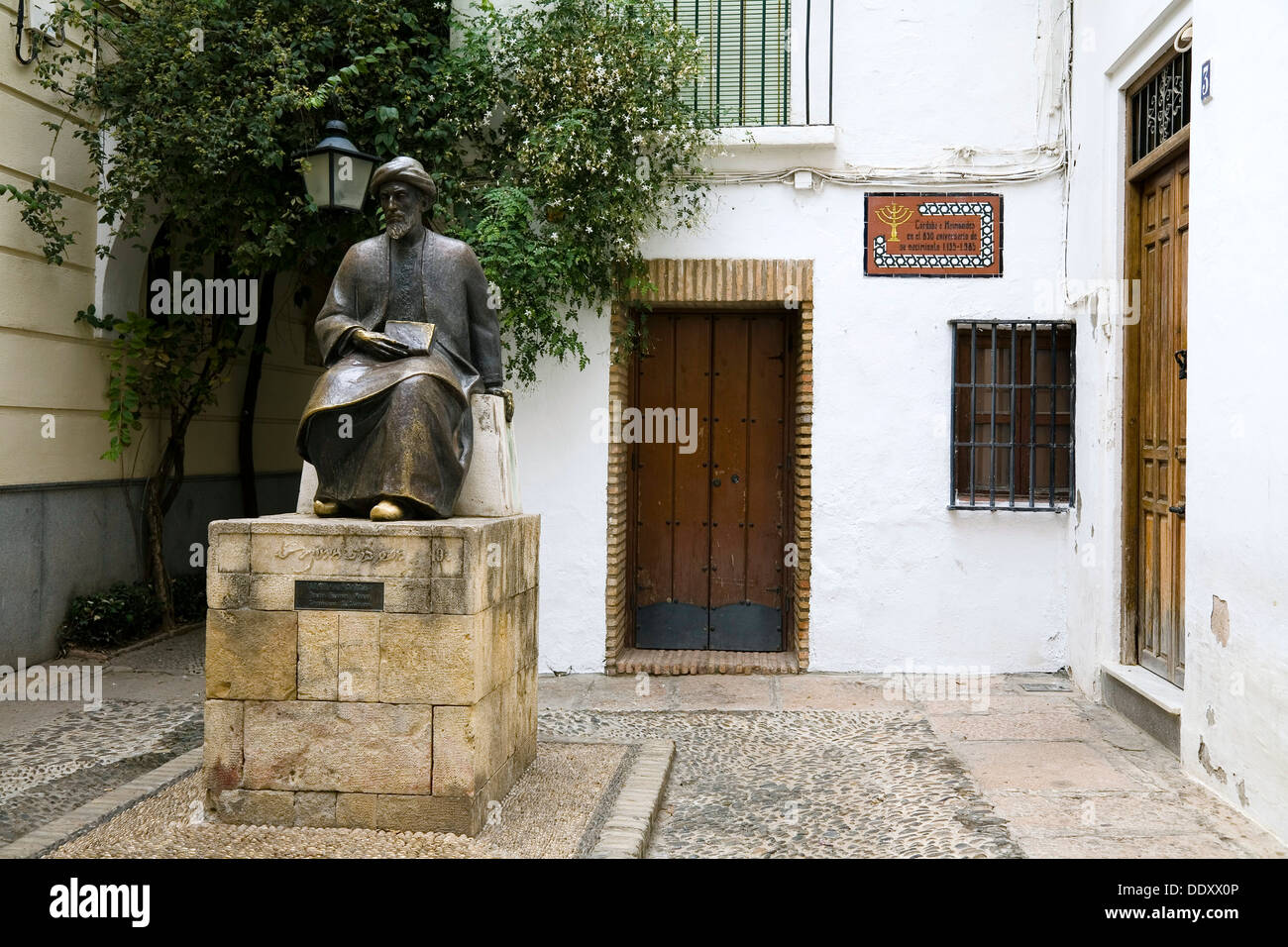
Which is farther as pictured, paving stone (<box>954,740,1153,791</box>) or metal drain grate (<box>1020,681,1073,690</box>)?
metal drain grate (<box>1020,681,1073,690</box>)

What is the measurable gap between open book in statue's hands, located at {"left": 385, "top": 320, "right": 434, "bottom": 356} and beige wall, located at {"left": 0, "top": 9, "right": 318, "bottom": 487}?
347 cm

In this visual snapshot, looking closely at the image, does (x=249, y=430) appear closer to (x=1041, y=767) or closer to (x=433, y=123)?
(x=433, y=123)

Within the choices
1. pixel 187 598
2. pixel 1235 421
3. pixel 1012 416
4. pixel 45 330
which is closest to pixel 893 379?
pixel 1012 416

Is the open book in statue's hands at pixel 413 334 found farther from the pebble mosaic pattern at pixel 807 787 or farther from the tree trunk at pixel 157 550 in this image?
the tree trunk at pixel 157 550

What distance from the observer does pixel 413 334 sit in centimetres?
452

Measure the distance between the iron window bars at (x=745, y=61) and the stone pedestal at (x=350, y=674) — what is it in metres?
4.16

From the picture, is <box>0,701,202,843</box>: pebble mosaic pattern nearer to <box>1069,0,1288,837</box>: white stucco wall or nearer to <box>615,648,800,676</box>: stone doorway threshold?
<box>615,648,800,676</box>: stone doorway threshold

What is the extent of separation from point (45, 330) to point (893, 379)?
5.13 meters

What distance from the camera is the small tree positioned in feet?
22.1

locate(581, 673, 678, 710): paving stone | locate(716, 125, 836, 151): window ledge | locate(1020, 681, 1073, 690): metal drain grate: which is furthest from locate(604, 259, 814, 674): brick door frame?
locate(1020, 681, 1073, 690): metal drain grate

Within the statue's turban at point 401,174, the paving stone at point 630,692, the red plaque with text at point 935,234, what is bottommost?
the paving stone at point 630,692

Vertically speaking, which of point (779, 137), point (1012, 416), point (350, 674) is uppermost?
point (779, 137)

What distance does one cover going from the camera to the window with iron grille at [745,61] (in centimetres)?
736

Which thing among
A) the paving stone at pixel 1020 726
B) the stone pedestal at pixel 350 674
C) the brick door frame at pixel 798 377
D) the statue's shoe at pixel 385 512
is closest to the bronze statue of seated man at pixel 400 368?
the statue's shoe at pixel 385 512
